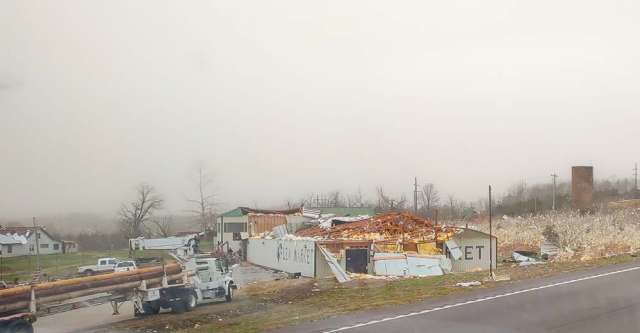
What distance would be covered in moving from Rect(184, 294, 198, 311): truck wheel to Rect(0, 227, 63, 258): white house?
14.4ft

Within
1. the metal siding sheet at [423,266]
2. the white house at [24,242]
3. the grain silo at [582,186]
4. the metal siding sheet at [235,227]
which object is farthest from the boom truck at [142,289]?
the grain silo at [582,186]

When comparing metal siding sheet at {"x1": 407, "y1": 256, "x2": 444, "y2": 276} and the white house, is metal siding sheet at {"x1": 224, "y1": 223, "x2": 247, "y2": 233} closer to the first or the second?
metal siding sheet at {"x1": 407, "y1": 256, "x2": 444, "y2": 276}

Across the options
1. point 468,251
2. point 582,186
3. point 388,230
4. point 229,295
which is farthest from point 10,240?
point 582,186

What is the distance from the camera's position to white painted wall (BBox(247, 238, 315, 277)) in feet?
99.9

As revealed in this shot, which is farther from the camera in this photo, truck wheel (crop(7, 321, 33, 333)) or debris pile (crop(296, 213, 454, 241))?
debris pile (crop(296, 213, 454, 241))

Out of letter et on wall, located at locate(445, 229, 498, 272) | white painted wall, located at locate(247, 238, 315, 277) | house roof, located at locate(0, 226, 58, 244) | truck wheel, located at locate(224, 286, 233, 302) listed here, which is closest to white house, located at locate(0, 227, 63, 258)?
house roof, located at locate(0, 226, 58, 244)

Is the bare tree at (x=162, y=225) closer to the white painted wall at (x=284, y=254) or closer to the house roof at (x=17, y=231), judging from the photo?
the house roof at (x=17, y=231)

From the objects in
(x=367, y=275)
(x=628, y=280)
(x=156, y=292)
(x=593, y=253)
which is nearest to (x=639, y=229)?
(x=593, y=253)

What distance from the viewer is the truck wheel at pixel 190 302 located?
710 inches

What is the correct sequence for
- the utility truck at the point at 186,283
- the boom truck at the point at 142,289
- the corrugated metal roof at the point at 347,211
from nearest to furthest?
1. the boom truck at the point at 142,289
2. the utility truck at the point at 186,283
3. the corrugated metal roof at the point at 347,211

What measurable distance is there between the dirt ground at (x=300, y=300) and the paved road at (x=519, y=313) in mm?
1227

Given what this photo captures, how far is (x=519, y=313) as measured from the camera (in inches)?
549

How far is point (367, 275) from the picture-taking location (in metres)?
28.9

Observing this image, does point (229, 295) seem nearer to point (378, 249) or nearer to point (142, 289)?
point (142, 289)
